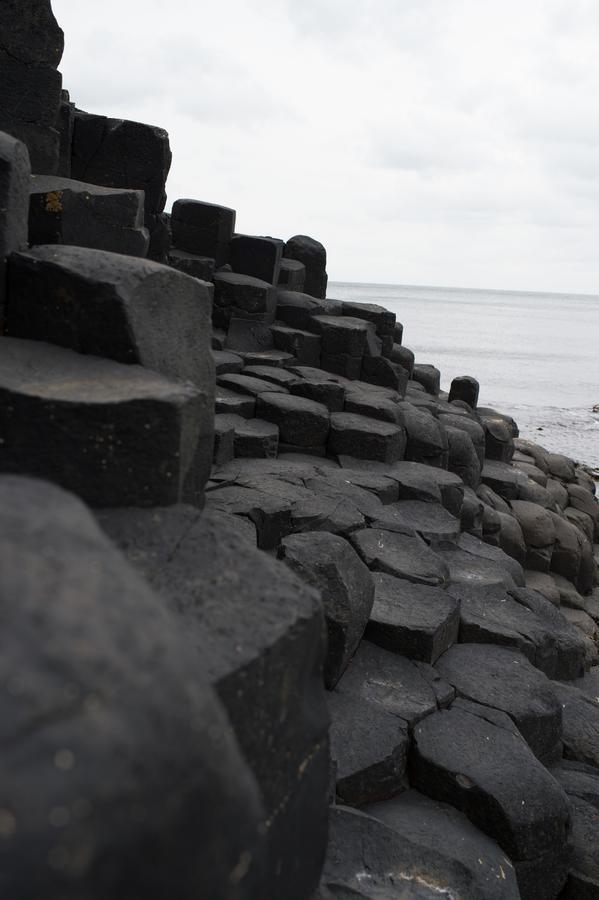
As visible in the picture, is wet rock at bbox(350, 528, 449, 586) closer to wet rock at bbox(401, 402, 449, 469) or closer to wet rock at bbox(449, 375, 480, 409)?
wet rock at bbox(401, 402, 449, 469)

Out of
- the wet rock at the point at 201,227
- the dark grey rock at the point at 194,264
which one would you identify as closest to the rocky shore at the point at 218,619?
the dark grey rock at the point at 194,264

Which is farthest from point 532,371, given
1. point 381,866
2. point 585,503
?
point 381,866

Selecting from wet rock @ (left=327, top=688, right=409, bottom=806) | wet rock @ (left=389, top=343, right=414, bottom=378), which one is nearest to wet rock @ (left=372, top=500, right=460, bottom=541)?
wet rock @ (left=327, top=688, right=409, bottom=806)

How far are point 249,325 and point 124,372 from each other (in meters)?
6.61

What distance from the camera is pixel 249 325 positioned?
8.67 m

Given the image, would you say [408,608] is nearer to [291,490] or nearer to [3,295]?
[291,490]

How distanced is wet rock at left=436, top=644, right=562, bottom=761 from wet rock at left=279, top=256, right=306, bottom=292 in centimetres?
633

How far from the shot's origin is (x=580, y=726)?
4.45 meters

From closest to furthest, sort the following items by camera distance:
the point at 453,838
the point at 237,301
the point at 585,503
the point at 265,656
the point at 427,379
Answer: the point at 265,656
the point at 453,838
the point at 237,301
the point at 427,379
the point at 585,503

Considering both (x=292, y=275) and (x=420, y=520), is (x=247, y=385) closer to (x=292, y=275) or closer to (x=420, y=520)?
(x=420, y=520)

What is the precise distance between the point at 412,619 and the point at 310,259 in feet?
23.8

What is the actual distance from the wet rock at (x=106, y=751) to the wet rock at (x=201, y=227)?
27.2 ft

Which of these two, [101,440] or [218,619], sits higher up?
[101,440]

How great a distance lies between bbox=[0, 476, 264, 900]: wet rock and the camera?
0.84 metres
